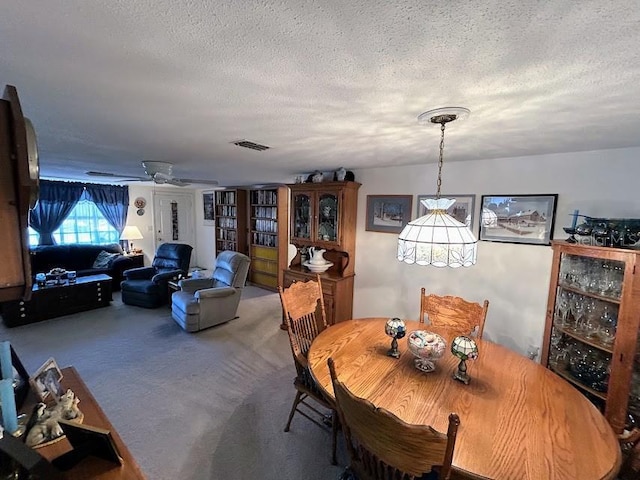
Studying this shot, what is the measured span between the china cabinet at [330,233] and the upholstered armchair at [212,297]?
80 centimetres

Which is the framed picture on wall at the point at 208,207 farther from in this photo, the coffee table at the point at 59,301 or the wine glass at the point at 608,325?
the wine glass at the point at 608,325

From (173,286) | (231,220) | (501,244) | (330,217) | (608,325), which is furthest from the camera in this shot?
(231,220)

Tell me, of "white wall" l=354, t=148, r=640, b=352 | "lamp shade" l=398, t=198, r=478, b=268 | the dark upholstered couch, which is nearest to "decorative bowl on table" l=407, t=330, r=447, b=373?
"lamp shade" l=398, t=198, r=478, b=268

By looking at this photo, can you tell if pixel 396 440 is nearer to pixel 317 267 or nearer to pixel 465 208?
pixel 465 208

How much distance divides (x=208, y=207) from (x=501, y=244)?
20.6 feet

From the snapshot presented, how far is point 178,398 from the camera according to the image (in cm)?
235

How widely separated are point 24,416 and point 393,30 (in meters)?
1.91

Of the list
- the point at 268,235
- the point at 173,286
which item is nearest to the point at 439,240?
the point at 173,286

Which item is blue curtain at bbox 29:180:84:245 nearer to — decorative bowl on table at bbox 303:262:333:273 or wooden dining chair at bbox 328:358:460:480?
decorative bowl on table at bbox 303:262:333:273

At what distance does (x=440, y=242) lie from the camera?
4.73 feet

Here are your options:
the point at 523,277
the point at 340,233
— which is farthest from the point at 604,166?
the point at 340,233

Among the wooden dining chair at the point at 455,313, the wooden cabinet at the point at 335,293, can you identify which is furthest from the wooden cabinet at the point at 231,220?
the wooden dining chair at the point at 455,313

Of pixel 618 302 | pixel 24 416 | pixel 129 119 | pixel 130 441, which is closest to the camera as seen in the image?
pixel 24 416

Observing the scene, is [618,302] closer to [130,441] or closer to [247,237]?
[130,441]
